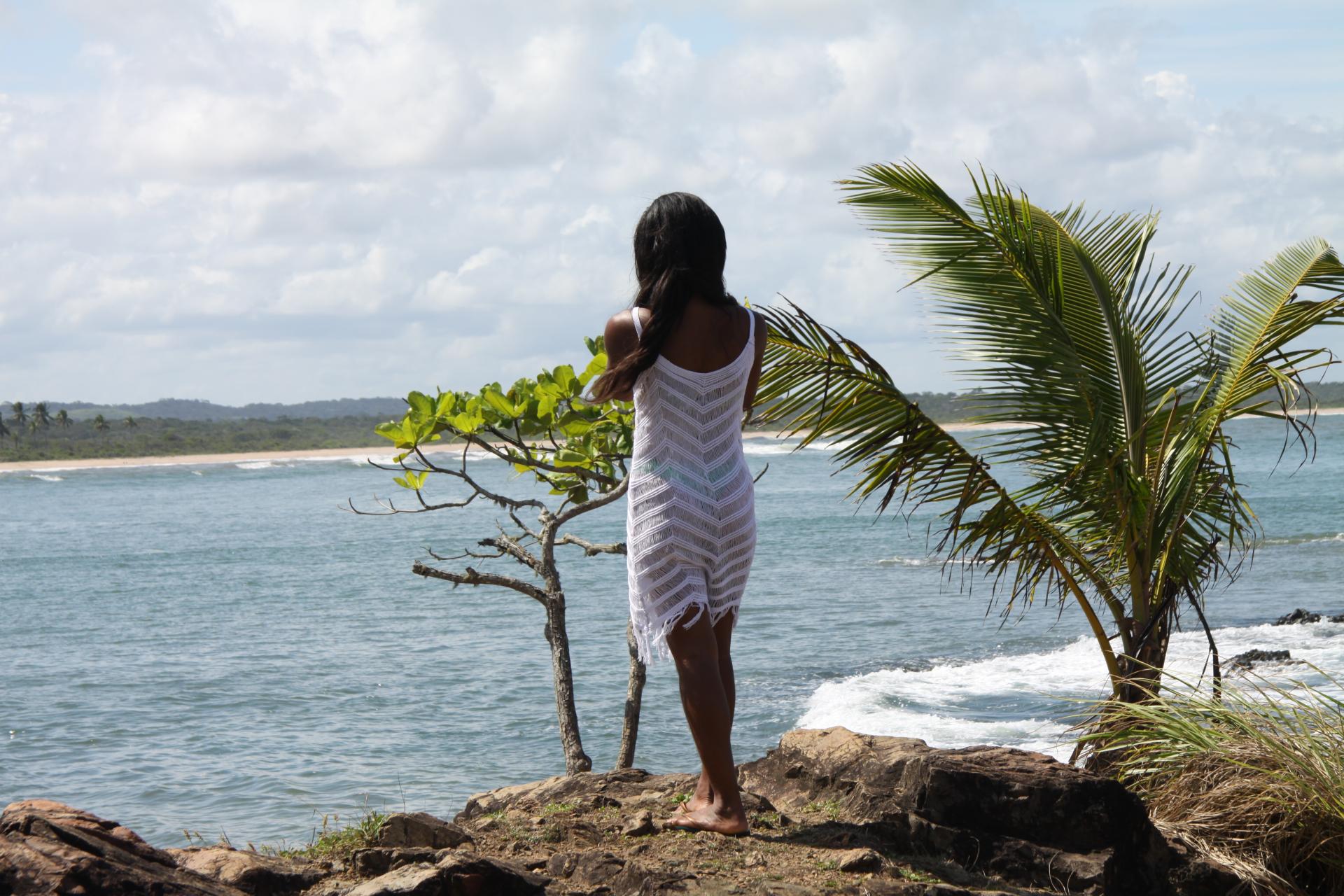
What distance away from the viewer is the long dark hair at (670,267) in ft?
11.1

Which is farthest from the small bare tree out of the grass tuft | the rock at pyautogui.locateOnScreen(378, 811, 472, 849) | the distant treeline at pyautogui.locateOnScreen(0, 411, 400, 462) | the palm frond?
the distant treeline at pyautogui.locateOnScreen(0, 411, 400, 462)

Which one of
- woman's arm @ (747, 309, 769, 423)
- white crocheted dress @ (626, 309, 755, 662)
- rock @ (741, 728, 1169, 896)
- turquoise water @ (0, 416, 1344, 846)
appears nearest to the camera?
white crocheted dress @ (626, 309, 755, 662)

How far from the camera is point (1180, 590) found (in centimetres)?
595

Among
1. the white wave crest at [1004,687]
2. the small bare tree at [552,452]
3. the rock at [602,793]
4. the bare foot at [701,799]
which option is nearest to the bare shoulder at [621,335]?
the bare foot at [701,799]

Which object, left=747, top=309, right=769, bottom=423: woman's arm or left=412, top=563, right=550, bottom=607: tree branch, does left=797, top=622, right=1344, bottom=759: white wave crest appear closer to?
left=412, top=563, right=550, bottom=607: tree branch

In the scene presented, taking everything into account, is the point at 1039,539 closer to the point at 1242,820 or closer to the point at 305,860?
the point at 1242,820

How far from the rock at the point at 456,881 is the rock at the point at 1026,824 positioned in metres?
1.29

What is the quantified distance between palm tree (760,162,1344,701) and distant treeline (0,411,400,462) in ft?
281

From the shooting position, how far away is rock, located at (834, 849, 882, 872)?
343 cm

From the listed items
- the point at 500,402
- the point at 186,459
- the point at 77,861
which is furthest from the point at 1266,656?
the point at 186,459

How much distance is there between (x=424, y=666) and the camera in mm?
16391

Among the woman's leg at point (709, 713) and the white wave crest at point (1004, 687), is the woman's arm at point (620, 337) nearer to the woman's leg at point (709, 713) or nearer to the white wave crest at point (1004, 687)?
the woman's leg at point (709, 713)

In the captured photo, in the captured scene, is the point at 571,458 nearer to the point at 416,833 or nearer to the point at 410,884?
the point at 416,833

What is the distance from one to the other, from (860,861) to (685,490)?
1.14m
